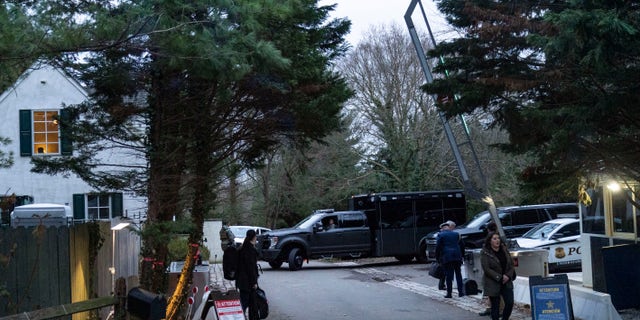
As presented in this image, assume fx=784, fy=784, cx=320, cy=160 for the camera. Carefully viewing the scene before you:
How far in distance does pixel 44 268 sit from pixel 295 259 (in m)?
19.1

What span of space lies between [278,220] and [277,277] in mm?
22358

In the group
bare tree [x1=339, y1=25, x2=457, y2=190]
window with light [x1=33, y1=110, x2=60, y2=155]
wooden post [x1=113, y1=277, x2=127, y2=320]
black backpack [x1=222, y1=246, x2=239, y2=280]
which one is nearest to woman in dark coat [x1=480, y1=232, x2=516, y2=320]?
black backpack [x1=222, y1=246, x2=239, y2=280]

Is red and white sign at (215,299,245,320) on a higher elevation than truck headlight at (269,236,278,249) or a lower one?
lower

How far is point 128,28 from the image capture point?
27.3 ft

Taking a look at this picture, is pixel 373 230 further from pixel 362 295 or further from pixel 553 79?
pixel 553 79

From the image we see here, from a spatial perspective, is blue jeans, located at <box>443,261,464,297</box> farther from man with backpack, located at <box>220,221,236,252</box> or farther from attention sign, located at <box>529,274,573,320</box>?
attention sign, located at <box>529,274,573,320</box>

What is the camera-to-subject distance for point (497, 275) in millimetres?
12547

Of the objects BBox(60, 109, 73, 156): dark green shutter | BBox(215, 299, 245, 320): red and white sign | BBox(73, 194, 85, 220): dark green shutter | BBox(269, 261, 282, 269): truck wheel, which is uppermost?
BBox(60, 109, 73, 156): dark green shutter

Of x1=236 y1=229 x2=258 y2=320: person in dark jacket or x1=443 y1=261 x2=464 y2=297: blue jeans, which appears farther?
x1=443 y1=261 x2=464 y2=297: blue jeans

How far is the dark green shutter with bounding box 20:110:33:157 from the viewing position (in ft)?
82.6

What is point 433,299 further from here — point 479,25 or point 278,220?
point 278,220

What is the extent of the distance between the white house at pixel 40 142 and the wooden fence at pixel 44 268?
13.2 meters

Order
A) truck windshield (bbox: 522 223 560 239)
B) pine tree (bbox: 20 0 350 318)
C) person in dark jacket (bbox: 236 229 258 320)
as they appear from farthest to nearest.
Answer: truck windshield (bbox: 522 223 560 239)
person in dark jacket (bbox: 236 229 258 320)
pine tree (bbox: 20 0 350 318)

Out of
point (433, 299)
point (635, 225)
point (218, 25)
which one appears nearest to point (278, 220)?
point (433, 299)
